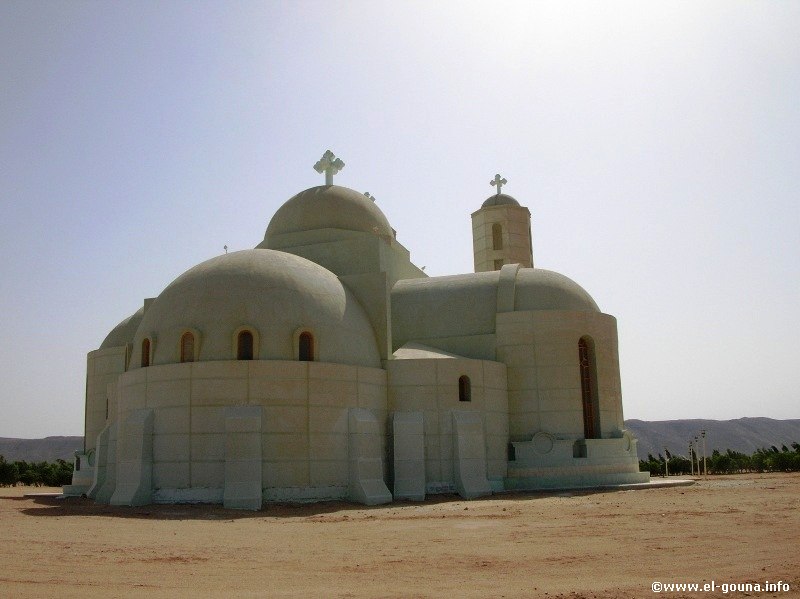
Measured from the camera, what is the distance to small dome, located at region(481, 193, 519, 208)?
→ 4456 cm

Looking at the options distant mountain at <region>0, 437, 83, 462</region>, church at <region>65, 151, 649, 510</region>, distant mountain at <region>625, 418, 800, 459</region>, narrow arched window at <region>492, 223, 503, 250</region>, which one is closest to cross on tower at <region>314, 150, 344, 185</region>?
church at <region>65, 151, 649, 510</region>

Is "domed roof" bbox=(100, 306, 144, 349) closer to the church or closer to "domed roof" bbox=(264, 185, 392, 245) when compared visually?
the church

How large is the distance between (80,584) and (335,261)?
23091 mm

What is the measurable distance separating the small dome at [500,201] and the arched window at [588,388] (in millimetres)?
14794

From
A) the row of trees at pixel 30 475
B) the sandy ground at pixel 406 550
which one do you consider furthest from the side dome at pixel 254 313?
the row of trees at pixel 30 475

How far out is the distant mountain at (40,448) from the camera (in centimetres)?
12676

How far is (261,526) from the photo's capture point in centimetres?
1883

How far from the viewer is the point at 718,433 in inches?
5128

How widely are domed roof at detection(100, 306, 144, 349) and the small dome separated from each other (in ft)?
69.4

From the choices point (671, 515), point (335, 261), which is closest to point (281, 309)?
point (335, 261)

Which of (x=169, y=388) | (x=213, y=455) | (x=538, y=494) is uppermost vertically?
(x=169, y=388)

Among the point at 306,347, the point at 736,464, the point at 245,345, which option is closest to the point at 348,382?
the point at 306,347

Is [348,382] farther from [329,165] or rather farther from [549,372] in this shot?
[329,165]

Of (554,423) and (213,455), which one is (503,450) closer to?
(554,423)
